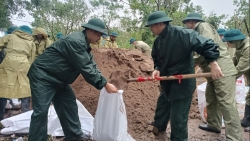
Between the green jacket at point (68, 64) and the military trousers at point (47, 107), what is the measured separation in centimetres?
9

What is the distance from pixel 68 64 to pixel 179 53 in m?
1.24

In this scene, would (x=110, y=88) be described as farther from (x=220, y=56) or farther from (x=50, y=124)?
(x=220, y=56)

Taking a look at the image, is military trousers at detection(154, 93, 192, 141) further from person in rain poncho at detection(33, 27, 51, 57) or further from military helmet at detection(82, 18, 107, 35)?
person in rain poncho at detection(33, 27, 51, 57)

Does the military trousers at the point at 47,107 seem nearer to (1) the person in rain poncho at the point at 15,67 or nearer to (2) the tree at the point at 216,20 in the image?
(1) the person in rain poncho at the point at 15,67

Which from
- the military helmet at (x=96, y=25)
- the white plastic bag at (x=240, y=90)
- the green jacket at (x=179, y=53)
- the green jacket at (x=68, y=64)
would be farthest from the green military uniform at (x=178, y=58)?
the white plastic bag at (x=240, y=90)

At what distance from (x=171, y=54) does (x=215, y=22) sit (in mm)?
13657

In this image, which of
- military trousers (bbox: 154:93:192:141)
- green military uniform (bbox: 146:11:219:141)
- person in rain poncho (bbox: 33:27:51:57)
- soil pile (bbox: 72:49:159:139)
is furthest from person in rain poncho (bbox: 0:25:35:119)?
military trousers (bbox: 154:93:192:141)

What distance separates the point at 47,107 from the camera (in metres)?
2.71

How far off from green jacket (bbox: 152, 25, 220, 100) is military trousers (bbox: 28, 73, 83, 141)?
1.22 metres

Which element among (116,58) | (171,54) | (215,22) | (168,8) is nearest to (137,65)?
(116,58)

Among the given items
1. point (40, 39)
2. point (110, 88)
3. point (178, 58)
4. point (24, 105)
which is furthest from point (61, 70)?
point (40, 39)

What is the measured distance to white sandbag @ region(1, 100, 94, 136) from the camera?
332cm

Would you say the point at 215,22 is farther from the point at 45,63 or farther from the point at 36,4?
the point at 45,63

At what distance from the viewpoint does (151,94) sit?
14.4 ft
